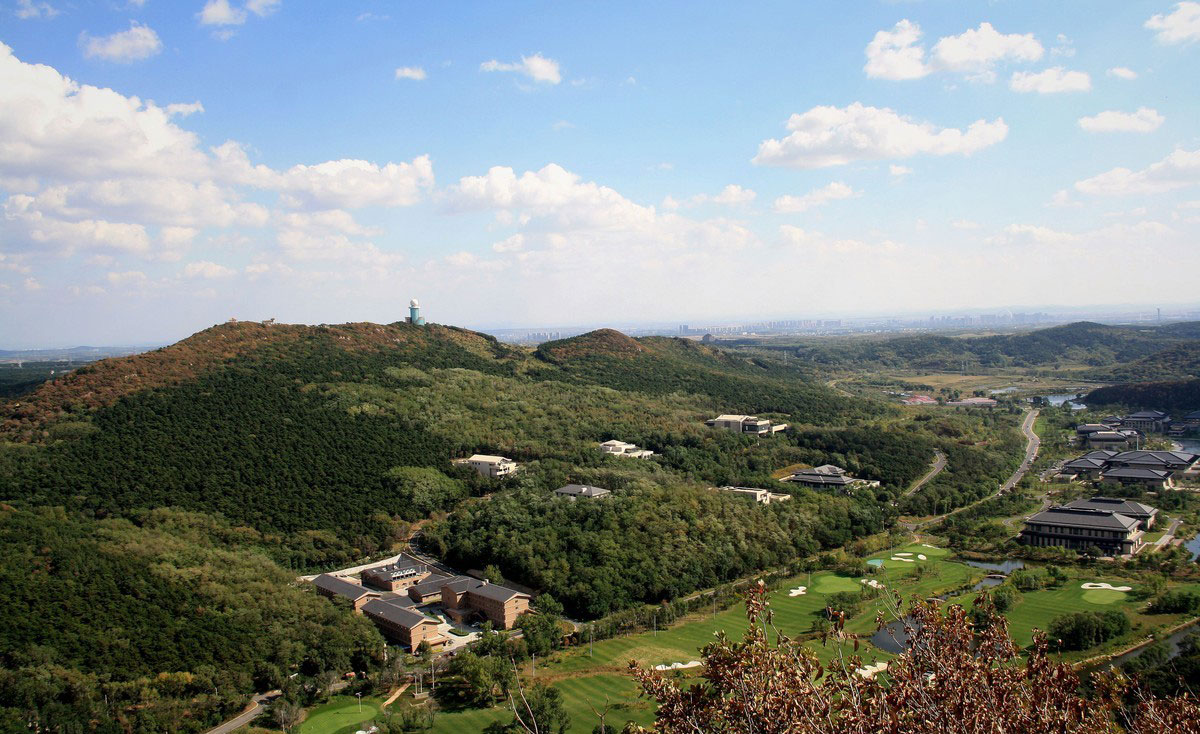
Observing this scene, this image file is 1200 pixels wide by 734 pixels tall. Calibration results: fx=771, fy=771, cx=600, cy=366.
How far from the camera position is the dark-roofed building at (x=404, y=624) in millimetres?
31719

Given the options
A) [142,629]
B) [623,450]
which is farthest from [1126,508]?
[142,629]

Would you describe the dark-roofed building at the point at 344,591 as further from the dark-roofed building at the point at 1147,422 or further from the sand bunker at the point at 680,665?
the dark-roofed building at the point at 1147,422

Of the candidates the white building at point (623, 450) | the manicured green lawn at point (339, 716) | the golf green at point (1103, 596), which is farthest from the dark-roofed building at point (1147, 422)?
the manicured green lawn at point (339, 716)

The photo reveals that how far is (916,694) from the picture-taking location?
25.1 feet

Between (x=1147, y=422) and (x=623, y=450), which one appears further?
(x=1147, y=422)

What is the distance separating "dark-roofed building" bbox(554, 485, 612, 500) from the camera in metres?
43.7

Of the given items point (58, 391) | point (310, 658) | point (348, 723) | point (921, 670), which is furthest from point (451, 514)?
point (921, 670)

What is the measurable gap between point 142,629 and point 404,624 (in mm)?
9396

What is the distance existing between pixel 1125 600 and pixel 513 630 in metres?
26.2

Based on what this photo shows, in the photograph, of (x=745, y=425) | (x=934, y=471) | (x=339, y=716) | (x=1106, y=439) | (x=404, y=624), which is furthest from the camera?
(x=1106, y=439)

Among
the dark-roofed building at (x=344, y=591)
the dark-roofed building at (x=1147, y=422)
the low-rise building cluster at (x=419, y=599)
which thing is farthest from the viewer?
the dark-roofed building at (x=1147, y=422)

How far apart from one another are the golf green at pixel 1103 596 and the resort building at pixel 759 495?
16.3 metres

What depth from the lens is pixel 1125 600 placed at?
32.9 meters

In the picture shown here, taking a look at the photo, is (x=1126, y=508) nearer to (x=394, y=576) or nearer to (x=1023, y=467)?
(x=1023, y=467)
